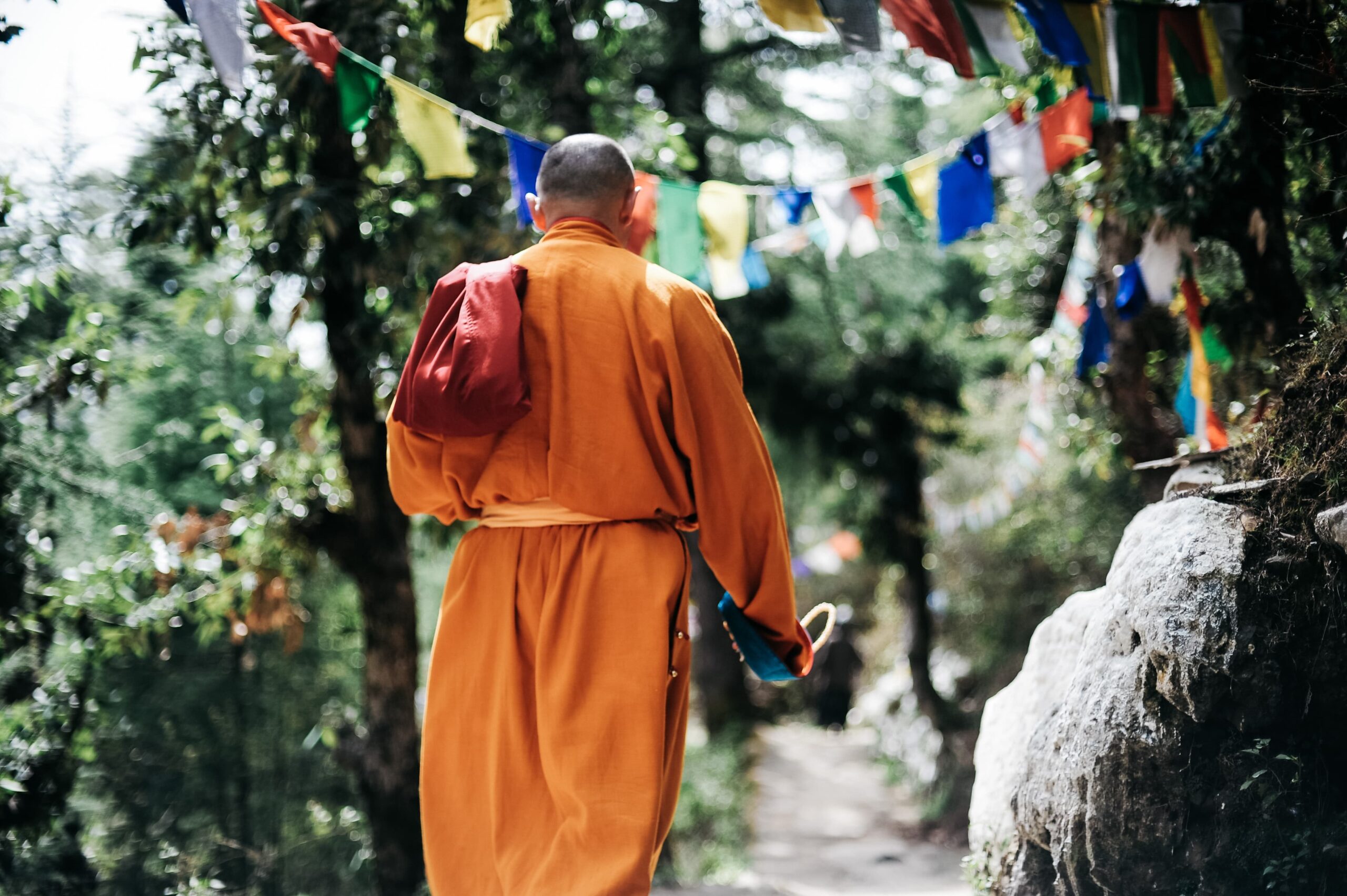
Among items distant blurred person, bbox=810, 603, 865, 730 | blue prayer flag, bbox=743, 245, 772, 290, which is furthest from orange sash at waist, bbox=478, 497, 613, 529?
distant blurred person, bbox=810, 603, 865, 730

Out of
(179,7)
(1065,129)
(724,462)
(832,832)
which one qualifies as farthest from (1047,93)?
(832,832)

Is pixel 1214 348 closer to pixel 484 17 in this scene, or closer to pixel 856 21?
pixel 856 21

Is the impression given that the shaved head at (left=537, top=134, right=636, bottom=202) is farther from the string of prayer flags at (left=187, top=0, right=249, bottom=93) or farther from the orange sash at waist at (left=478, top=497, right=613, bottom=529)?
the string of prayer flags at (left=187, top=0, right=249, bottom=93)

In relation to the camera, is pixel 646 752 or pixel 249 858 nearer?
pixel 646 752

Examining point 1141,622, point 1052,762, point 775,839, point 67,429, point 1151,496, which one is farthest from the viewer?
point 775,839

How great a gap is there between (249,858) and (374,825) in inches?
33.0

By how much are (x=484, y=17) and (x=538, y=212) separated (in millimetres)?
1219

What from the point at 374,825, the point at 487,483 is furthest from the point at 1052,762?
the point at 374,825

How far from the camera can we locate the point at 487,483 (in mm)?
2137

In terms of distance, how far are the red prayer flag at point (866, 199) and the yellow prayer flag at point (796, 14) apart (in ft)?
5.35

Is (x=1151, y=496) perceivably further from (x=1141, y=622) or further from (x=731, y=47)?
(x=731, y=47)

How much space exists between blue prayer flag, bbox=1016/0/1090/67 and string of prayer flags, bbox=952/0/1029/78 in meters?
0.08

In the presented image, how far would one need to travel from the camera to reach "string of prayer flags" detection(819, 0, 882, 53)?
11.3ft

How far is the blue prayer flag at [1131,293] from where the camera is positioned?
13.4ft
